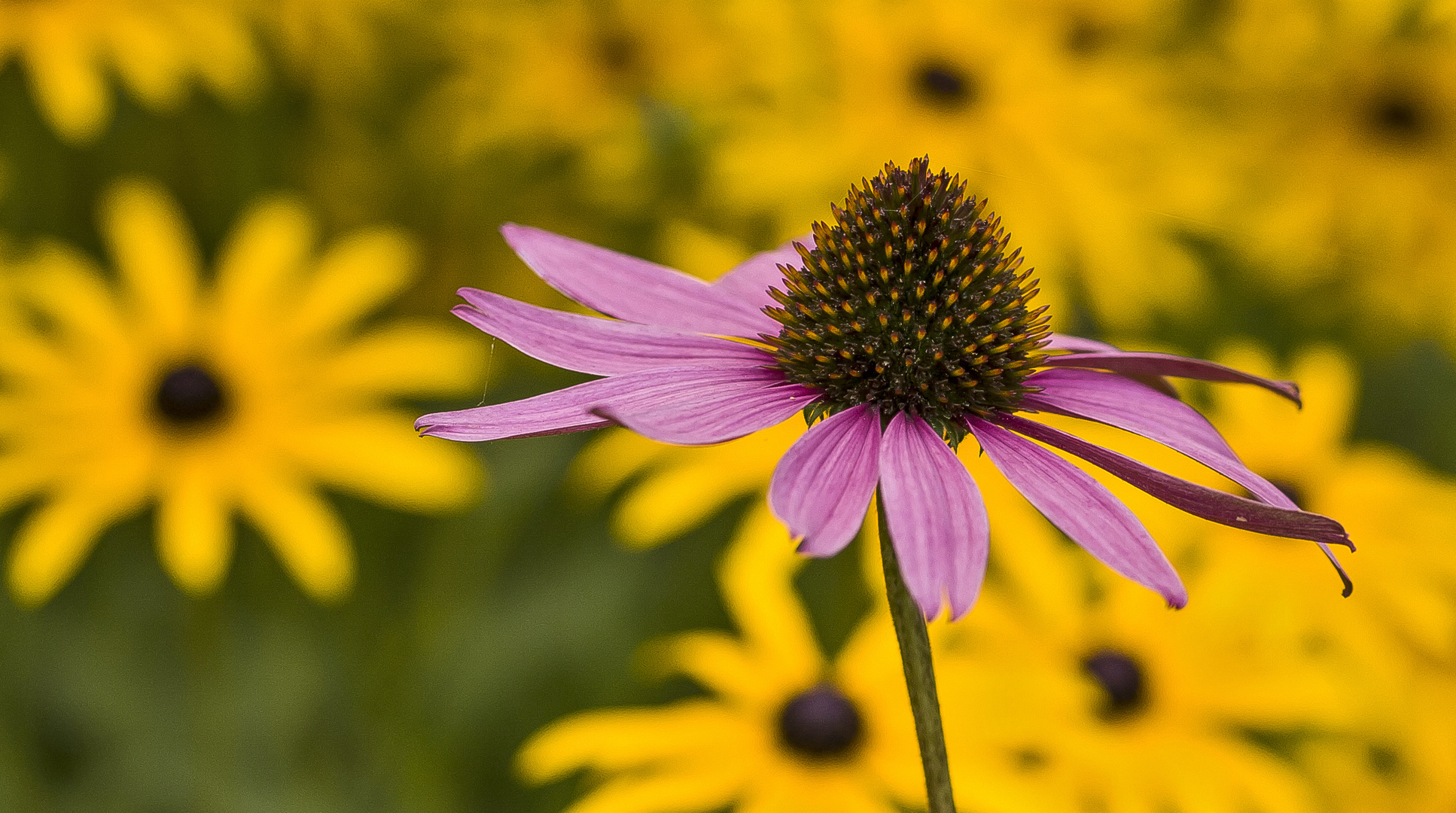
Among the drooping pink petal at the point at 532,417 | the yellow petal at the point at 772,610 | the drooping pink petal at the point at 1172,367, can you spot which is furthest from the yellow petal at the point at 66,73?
the drooping pink petal at the point at 1172,367

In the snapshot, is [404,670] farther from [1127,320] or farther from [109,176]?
[1127,320]

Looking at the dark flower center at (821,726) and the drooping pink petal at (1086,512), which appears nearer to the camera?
the drooping pink petal at (1086,512)

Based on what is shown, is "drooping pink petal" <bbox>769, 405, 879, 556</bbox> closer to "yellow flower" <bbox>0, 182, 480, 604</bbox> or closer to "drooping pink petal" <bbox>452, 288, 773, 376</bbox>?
"drooping pink petal" <bbox>452, 288, 773, 376</bbox>

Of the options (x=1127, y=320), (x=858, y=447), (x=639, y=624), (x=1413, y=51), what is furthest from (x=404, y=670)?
(x=1413, y=51)

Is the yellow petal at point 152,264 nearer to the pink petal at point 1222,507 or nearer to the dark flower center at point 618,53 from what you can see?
the dark flower center at point 618,53

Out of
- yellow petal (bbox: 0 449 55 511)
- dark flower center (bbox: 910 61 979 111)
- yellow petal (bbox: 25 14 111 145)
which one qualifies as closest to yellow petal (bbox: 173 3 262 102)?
yellow petal (bbox: 25 14 111 145)
